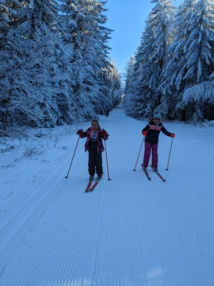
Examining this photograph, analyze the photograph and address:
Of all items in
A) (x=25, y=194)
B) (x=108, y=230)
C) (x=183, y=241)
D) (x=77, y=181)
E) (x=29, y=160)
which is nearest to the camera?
(x=183, y=241)

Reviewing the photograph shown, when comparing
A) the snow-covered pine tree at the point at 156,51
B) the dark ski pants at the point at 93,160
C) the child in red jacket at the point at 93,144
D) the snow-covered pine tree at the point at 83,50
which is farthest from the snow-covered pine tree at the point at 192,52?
the dark ski pants at the point at 93,160

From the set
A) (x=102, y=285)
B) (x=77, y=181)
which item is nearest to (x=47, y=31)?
(x=77, y=181)

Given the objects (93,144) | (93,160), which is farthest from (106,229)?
(93,144)

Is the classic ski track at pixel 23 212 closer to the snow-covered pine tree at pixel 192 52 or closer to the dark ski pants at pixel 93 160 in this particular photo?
the dark ski pants at pixel 93 160

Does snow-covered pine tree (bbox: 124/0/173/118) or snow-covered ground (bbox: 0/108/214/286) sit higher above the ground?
snow-covered pine tree (bbox: 124/0/173/118)

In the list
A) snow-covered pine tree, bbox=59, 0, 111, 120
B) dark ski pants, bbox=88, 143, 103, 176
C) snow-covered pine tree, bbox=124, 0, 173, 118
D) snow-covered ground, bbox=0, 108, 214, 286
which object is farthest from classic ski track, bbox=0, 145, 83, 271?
snow-covered pine tree, bbox=124, 0, 173, 118

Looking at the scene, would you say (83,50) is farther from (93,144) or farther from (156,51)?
(93,144)

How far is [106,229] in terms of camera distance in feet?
10.7

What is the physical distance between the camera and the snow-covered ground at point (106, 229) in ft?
7.94

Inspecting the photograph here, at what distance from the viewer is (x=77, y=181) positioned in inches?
212

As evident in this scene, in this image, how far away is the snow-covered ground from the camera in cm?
242

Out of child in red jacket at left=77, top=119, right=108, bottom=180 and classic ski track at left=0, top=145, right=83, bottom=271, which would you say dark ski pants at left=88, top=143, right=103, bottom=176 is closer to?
child in red jacket at left=77, top=119, right=108, bottom=180

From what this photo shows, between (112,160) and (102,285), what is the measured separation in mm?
5235

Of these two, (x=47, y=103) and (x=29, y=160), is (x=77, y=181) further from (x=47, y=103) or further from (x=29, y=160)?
(x=47, y=103)
